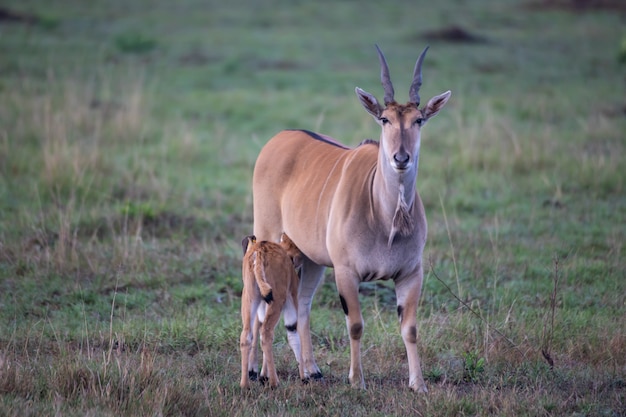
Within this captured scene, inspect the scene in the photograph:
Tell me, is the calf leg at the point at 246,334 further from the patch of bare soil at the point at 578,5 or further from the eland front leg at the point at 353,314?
the patch of bare soil at the point at 578,5

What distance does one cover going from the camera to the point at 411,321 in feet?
16.1

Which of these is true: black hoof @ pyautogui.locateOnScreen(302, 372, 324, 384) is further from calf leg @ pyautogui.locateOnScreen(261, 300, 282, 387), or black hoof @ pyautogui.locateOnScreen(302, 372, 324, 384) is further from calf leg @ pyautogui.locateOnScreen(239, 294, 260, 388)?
calf leg @ pyautogui.locateOnScreen(239, 294, 260, 388)

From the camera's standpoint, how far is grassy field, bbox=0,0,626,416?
15.5ft

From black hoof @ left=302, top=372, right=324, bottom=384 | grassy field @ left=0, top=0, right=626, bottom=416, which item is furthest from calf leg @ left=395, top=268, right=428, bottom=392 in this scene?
black hoof @ left=302, top=372, right=324, bottom=384

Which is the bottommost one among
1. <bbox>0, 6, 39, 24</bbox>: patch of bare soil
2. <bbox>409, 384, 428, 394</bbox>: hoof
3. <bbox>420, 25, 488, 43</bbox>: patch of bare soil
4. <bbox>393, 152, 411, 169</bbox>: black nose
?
<bbox>409, 384, 428, 394</bbox>: hoof

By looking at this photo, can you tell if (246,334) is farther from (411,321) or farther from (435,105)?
(435,105)

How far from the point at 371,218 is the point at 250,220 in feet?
11.9

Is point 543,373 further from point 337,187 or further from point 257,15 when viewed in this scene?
point 257,15

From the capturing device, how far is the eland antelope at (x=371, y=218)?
4848mm

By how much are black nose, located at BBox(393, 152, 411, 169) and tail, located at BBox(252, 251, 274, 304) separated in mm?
944

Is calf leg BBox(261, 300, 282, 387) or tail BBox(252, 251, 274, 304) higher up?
tail BBox(252, 251, 274, 304)

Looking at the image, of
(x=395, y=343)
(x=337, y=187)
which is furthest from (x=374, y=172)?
(x=395, y=343)

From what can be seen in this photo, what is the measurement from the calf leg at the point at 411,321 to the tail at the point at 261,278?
0.77m

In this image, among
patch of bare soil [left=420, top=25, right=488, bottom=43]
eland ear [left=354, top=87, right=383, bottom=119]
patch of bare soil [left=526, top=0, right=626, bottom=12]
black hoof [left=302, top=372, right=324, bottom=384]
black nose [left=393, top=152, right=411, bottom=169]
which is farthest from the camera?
patch of bare soil [left=526, top=0, right=626, bottom=12]
